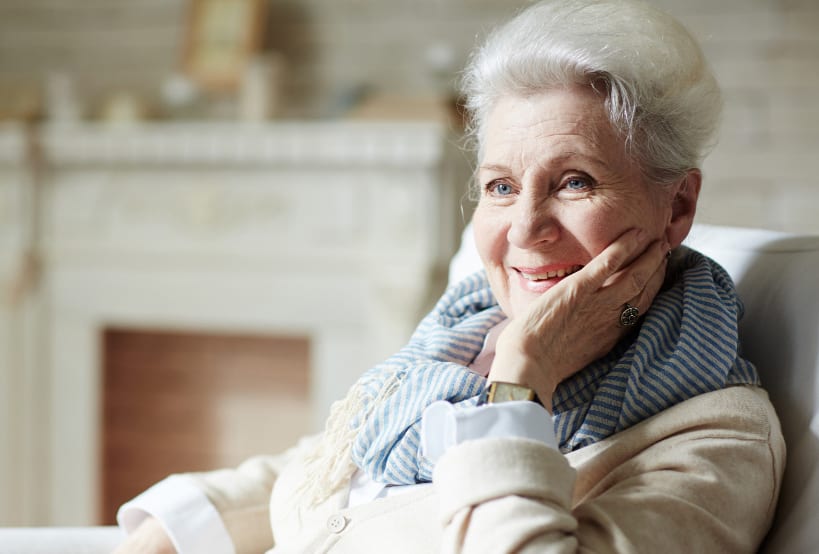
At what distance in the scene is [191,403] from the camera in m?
3.11

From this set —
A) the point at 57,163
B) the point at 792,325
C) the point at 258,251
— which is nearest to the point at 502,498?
the point at 792,325

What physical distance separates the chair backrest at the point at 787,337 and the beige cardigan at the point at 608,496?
0.04m

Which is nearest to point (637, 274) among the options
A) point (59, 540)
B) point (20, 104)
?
point (59, 540)

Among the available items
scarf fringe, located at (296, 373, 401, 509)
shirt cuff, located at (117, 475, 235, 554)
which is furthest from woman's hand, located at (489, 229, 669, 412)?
shirt cuff, located at (117, 475, 235, 554)

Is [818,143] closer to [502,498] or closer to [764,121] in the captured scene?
[764,121]

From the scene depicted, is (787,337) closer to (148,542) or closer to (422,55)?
(148,542)

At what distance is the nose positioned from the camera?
3.42ft

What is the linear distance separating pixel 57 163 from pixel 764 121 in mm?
2179

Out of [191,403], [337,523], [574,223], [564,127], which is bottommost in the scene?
[191,403]

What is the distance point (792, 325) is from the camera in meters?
1.11

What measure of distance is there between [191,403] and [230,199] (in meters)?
0.79

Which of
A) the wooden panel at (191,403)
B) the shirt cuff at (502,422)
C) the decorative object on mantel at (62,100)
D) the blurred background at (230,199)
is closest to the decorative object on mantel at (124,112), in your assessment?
the blurred background at (230,199)

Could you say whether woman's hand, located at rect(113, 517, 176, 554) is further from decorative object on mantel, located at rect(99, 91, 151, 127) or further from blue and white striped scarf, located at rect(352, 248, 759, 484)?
decorative object on mantel, located at rect(99, 91, 151, 127)

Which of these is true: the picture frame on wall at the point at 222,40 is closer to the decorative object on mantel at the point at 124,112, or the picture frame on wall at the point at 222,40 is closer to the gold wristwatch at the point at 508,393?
the decorative object on mantel at the point at 124,112
